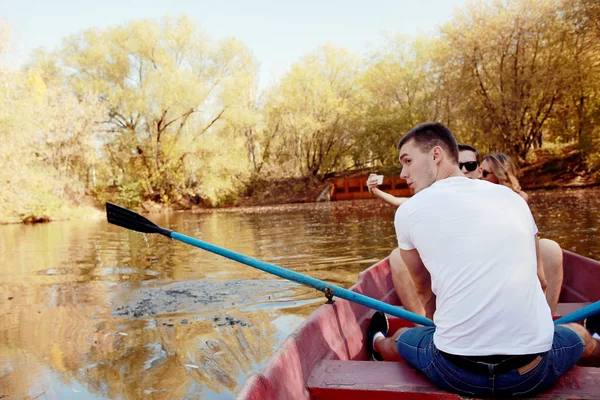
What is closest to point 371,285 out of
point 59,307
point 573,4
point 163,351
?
point 163,351

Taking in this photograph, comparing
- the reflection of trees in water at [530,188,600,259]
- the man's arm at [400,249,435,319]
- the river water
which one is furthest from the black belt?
the reflection of trees in water at [530,188,600,259]

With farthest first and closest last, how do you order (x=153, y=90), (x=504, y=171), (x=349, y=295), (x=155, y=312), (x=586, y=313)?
(x=153, y=90), (x=155, y=312), (x=504, y=171), (x=349, y=295), (x=586, y=313)

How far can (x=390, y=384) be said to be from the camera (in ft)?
6.47

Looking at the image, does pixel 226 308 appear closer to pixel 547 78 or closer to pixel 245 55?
pixel 547 78

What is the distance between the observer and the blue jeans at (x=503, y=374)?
1745mm

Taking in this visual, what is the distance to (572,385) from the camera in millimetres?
1899

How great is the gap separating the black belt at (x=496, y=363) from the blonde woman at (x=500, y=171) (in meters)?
1.99

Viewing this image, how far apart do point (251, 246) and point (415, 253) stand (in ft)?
26.2

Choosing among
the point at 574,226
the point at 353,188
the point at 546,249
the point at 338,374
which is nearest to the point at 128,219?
the point at 338,374

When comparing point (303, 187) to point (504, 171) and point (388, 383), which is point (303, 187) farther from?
point (388, 383)

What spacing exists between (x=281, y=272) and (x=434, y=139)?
1245 millimetres

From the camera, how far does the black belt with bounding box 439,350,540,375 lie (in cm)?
169

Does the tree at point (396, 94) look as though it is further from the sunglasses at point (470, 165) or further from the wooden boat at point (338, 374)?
the wooden boat at point (338, 374)

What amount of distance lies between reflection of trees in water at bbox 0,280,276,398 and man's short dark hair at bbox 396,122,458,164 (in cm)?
178
